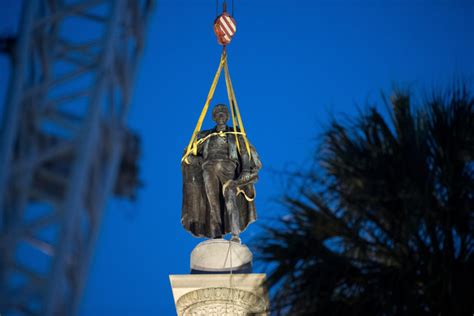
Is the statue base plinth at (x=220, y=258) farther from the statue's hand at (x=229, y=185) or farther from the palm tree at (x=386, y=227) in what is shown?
the palm tree at (x=386, y=227)

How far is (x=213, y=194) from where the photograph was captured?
33.7 feet

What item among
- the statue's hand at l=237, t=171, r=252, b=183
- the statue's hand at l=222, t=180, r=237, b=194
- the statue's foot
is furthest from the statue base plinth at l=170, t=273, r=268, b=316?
the statue's hand at l=237, t=171, r=252, b=183

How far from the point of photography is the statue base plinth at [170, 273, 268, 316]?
29.3ft

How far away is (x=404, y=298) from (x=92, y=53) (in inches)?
135

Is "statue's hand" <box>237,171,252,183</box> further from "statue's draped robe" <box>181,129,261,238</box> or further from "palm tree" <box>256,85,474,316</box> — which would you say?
"palm tree" <box>256,85,474,316</box>

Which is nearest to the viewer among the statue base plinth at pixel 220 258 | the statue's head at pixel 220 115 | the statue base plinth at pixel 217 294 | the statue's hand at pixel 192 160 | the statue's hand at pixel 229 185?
the statue base plinth at pixel 217 294

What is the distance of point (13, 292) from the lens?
14.6 ft

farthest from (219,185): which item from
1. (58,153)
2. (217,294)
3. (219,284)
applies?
(58,153)

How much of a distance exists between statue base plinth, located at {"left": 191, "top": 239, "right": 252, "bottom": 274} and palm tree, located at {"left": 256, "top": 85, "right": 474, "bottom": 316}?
192 centimetres

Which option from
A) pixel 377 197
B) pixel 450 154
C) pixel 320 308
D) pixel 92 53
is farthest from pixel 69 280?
pixel 450 154

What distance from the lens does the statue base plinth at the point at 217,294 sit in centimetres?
895

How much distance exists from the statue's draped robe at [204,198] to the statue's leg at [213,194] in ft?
0.19

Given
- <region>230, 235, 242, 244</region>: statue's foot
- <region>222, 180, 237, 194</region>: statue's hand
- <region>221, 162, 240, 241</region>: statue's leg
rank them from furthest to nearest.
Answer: <region>222, 180, 237, 194</region>: statue's hand → <region>221, 162, 240, 241</region>: statue's leg → <region>230, 235, 242, 244</region>: statue's foot

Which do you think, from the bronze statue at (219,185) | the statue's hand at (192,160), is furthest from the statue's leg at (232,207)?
the statue's hand at (192,160)
